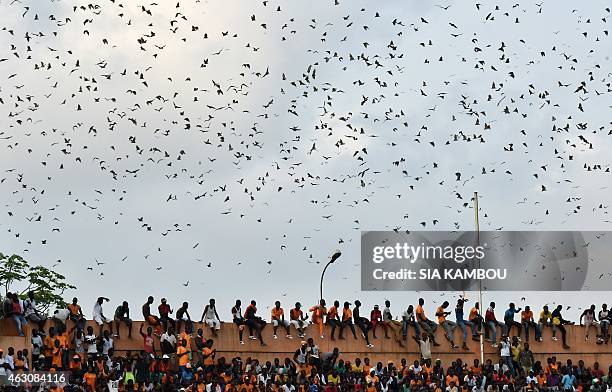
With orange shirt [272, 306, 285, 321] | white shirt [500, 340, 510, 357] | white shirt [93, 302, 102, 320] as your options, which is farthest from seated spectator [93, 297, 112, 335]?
white shirt [500, 340, 510, 357]

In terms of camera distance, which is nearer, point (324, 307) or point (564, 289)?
point (324, 307)

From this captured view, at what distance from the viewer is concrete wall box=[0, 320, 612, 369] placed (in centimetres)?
4966

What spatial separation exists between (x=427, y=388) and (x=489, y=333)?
20.4 feet

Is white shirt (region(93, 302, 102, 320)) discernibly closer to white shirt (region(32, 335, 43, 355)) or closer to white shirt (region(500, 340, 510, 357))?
white shirt (region(32, 335, 43, 355))

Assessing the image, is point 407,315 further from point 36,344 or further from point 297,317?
point 36,344

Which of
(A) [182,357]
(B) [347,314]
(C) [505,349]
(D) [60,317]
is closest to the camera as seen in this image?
(A) [182,357]

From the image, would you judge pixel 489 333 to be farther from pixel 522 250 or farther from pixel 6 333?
pixel 6 333

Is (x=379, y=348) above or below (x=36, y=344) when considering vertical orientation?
above

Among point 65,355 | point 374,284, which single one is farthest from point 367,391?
point 374,284

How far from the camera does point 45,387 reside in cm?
4234

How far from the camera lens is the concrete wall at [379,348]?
1955 inches

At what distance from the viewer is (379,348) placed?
51.0 metres

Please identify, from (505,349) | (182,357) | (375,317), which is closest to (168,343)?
(182,357)

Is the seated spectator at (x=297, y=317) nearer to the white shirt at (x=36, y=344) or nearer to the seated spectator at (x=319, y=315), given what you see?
the seated spectator at (x=319, y=315)
